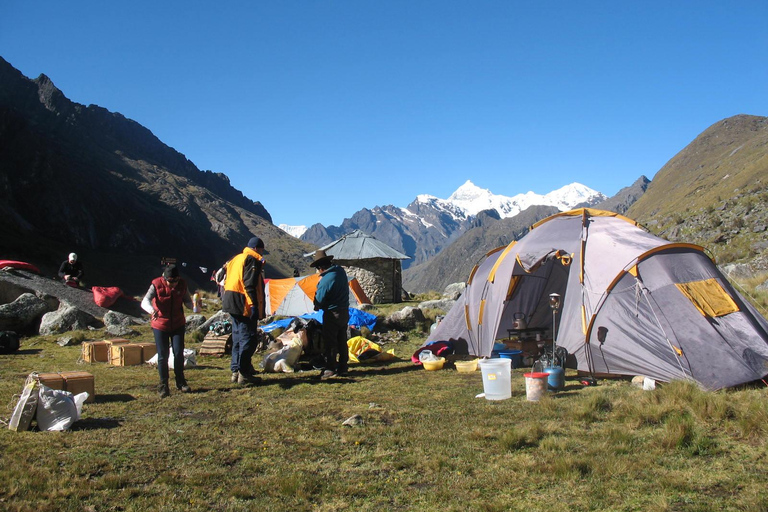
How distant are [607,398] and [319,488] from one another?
441cm

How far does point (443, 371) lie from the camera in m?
10.1

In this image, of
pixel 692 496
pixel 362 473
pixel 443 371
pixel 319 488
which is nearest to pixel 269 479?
pixel 319 488

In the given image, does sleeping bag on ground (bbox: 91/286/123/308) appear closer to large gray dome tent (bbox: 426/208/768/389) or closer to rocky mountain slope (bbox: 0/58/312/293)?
large gray dome tent (bbox: 426/208/768/389)

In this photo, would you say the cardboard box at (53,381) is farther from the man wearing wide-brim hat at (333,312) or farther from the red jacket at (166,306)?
the man wearing wide-brim hat at (333,312)

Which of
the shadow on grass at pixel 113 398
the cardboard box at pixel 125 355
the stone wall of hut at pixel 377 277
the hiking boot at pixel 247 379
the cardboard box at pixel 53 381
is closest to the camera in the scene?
the cardboard box at pixel 53 381

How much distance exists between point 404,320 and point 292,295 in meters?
7.69

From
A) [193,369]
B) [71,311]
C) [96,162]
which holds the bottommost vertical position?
[193,369]

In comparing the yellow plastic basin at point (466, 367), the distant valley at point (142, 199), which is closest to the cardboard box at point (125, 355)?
the yellow plastic basin at point (466, 367)

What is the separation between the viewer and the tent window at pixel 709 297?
845 centimetres

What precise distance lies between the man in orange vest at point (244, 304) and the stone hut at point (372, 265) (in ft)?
67.4

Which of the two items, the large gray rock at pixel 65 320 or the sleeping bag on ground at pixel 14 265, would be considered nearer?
the large gray rock at pixel 65 320

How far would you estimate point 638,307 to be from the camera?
8.92 meters

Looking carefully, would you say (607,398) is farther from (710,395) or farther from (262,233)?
(262,233)

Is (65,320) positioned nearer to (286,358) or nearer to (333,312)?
(286,358)
